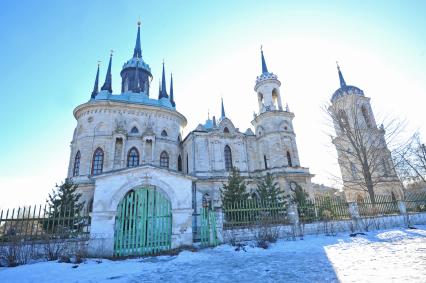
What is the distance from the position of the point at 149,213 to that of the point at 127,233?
1.07m

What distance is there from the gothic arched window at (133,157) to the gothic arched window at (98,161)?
7.81 ft

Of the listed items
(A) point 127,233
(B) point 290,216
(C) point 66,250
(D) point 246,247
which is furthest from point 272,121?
(C) point 66,250

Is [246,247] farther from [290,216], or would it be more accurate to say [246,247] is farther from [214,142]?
[214,142]

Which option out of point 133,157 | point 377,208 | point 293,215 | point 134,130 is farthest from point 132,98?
point 377,208

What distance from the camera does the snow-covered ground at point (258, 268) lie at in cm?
483

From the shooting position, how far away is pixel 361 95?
28969mm

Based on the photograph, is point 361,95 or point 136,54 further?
point 136,54

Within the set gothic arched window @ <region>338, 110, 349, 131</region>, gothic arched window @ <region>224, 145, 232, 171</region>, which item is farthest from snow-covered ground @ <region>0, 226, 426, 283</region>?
gothic arched window @ <region>224, 145, 232, 171</region>

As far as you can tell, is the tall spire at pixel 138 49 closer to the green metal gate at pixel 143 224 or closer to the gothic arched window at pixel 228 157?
the gothic arched window at pixel 228 157

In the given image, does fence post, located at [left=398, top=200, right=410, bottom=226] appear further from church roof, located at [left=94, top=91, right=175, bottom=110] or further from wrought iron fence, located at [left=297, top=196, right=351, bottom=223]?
church roof, located at [left=94, top=91, right=175, bottom=110]

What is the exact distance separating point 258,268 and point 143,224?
5.11m

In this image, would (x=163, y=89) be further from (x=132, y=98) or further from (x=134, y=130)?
(x=134, y=130)

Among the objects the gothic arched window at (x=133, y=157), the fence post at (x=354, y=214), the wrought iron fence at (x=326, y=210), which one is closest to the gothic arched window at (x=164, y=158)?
the gothic arched window at (x=133, y=157)

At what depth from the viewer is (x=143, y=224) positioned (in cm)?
917
